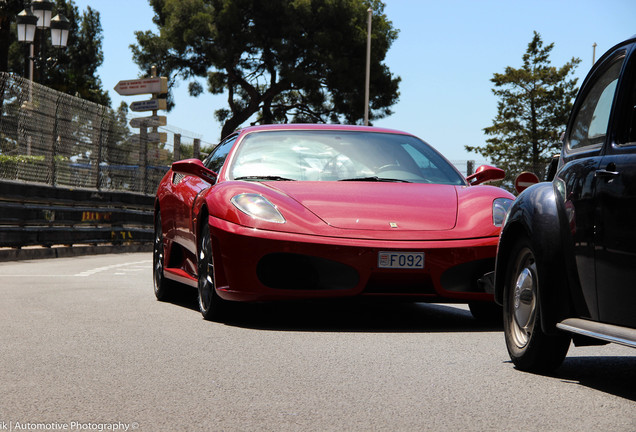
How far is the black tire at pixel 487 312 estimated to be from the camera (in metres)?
7.23

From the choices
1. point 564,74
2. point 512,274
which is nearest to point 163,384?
point 512,274

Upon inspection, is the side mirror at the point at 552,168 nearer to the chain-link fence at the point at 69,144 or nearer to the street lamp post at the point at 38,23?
the chain-link fence at the point at 69,144

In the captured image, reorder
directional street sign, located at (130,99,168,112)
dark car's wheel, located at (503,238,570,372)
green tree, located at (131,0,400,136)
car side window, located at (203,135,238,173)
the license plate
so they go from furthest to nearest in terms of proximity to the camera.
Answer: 1. green tree, located at (131,0,400,136)
2. directional street sign, located at (130,99,168,112)
3. car side window, located at (203,135,238,173)
4. the license plate
5. dark car's wheel, located at (503,238,570,372)

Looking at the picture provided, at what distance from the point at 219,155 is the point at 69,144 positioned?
9.87 meters

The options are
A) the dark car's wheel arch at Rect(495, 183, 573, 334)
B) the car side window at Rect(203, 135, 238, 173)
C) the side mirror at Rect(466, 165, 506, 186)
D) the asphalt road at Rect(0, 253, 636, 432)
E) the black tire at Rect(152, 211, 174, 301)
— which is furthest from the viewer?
the black tire at Rect(152, 211, 174, 301)

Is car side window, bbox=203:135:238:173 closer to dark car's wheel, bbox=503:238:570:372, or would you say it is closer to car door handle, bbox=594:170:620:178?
dark car's wheel, bbox=503:238:570:372

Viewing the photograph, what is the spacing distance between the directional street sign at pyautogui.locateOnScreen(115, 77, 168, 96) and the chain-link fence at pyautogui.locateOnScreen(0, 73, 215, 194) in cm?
294

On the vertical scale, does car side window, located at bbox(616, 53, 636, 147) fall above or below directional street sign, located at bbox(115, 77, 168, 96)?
below

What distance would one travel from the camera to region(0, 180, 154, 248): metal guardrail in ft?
49.6

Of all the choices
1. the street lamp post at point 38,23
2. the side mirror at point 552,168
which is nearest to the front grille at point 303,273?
the side mirror at point 552,168

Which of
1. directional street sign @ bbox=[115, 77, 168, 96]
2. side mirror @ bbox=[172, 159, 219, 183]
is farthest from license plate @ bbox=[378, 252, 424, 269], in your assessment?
directional street sign @ bbox=[115, 77, 168, 96]

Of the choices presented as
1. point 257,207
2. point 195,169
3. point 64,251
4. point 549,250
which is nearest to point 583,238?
point 549,250

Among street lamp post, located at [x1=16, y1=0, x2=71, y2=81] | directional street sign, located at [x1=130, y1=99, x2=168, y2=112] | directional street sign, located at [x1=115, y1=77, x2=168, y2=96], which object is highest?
street lamp post, located at [x1=16, y1=0, x2=71, y2=81]

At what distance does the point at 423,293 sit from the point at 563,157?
171cm
